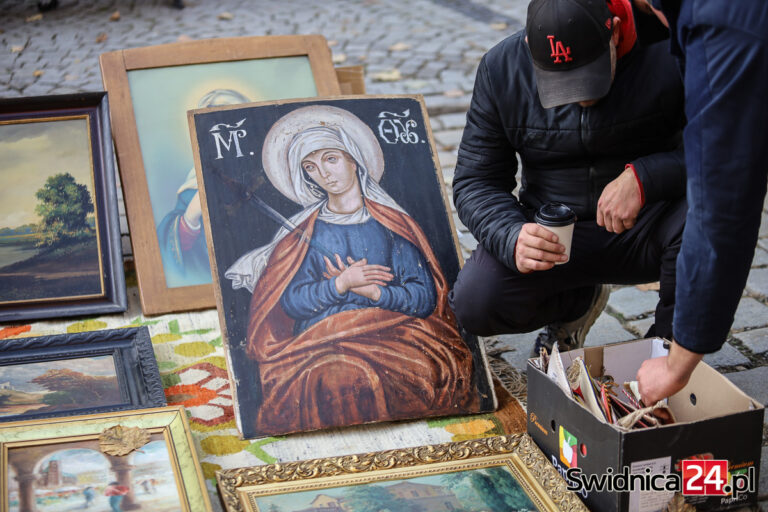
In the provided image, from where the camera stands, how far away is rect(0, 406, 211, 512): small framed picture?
1884 millimetres

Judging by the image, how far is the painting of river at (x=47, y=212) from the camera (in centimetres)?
291

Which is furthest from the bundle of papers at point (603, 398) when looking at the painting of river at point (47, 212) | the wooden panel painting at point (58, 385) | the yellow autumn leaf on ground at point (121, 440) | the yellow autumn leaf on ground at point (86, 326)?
the painting of river at point (47, 212)

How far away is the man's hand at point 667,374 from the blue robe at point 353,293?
840 millimetres

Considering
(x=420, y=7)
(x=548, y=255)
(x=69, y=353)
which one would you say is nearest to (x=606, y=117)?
(x=548, y=255)

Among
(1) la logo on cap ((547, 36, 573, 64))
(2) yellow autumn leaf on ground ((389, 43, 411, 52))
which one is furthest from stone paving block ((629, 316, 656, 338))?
(2) yellow autumn leaf on ground ((389, 43, 411, 52))

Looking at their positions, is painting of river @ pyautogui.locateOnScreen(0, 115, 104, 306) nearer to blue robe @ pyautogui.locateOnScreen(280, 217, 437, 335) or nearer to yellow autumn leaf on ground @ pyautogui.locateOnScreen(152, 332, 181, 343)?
yellow autumn leaf on ground @ pyautogui.locateOnScreen(152, 332, 181, 343)

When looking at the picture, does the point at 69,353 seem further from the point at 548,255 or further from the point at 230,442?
the point at 548,255

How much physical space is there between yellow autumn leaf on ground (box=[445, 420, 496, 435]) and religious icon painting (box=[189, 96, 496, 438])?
0.04m

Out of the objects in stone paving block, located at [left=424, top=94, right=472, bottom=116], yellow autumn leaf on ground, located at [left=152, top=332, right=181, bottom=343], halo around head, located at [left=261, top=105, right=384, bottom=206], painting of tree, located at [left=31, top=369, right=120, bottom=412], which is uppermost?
halo around head, located at [left=261, top=105, right=384, bottom=206]

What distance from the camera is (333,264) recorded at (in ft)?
8.37

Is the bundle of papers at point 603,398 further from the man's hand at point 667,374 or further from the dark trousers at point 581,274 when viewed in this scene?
the dark trousers at point 581,274

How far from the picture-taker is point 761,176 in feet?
4.93

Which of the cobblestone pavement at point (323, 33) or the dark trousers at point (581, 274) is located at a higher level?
the cobblestone pavement at point (323, 33)

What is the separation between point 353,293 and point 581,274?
2.27 feet
